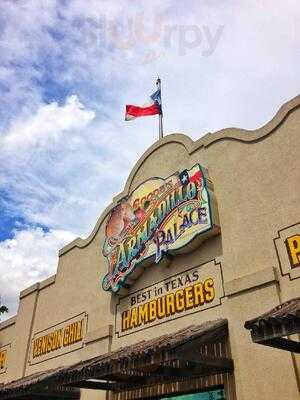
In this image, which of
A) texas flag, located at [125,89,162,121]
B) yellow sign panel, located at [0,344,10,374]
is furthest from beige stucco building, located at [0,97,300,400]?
yellow sign panel, located at [0,344,10,374]

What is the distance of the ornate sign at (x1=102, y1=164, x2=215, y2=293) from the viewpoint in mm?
12391

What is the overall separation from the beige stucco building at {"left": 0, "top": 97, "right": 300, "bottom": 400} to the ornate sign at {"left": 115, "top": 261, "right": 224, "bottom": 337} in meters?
0.03

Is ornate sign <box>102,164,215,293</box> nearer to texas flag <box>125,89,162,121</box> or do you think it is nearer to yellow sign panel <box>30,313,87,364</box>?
yellow sign panel <box>30,313,87,364</box>

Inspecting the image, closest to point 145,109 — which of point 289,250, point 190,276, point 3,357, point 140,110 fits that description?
point 140,110

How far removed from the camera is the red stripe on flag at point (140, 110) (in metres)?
17.8

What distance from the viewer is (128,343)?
44.0ft

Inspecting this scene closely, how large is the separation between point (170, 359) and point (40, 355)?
11.2m

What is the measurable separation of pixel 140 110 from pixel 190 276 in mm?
8620

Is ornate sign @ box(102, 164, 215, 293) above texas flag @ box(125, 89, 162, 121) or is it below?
below

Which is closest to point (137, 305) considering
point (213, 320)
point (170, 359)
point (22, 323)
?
point (213, 320)

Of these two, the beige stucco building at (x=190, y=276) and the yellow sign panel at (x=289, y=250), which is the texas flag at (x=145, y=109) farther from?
the yellow sign panel at (x=289, y=250)

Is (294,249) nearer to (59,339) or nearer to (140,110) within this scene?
(140,110)

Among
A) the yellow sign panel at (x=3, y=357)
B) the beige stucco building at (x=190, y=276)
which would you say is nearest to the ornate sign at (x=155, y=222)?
the beige stucco building at (x=190, y=276)

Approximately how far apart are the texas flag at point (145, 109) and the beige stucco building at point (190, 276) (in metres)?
2.55
